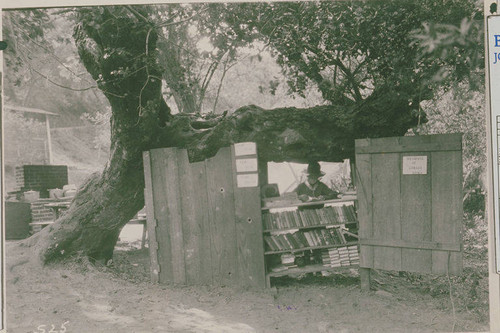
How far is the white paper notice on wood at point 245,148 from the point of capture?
541 cm

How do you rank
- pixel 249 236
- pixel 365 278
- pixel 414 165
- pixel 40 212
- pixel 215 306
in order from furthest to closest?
1. pixel 40 212
2. pixel 249 236
3. pixel 365 278
4. pixel 215 306
5. pixel 414 165

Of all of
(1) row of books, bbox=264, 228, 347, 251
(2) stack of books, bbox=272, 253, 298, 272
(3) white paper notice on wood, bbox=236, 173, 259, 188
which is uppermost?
(3) white paper notice on wood, bbox=236, 173, 259, 188

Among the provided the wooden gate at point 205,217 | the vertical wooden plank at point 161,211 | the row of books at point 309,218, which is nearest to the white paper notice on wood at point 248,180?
the wooden gate at point 205,217

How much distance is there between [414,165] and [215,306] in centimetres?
323

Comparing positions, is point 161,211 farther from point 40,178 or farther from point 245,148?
point 40,178

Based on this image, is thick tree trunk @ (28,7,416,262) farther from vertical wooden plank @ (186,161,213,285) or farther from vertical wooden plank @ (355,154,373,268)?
vertical wooden plank @ (355,154,373,268)

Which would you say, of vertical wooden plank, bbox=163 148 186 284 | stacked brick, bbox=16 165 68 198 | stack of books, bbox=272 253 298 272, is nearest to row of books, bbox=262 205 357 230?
stack of books, bbox=272 253 298 272

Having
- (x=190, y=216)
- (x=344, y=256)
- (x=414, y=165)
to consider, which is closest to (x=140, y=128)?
(x=190, y=216)

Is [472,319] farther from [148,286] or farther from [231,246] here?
[148,286]

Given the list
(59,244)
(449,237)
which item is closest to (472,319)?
(449,237)

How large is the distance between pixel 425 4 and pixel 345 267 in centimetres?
377

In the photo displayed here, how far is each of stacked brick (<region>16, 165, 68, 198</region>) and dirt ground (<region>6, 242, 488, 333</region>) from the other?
4158 millimetres

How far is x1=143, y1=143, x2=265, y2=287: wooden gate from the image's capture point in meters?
5.54

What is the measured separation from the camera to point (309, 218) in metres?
5.65
